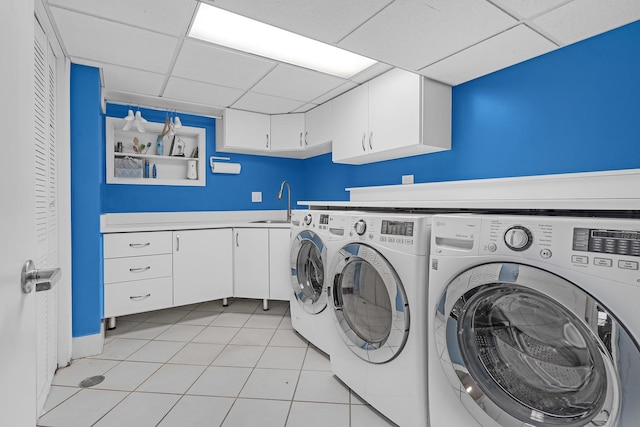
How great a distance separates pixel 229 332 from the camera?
247cm

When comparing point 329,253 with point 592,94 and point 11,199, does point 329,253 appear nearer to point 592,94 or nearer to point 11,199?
point 11,199

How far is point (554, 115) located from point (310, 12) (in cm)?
141

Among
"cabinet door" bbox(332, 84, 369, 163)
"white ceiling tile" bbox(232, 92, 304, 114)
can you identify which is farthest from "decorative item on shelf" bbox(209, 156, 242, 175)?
"cabinet door" bbox(332, 84, 369, 163)

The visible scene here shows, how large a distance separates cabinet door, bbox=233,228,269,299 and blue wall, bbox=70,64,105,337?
3.49 ft

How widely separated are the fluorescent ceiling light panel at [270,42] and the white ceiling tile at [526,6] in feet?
3.10

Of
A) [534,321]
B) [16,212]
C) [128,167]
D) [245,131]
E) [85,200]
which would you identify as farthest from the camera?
[245,131]

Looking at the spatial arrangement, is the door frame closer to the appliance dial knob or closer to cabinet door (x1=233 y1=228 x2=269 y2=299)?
cabinet door (x1=233 y1=228 x2=269 y2=299)

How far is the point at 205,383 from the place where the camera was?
1777 mm

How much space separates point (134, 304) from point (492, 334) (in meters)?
2.49

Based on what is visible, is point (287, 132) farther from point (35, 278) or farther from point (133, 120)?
point (35, 278)

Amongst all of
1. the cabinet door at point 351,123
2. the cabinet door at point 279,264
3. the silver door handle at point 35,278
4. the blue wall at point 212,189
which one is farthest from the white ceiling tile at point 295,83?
the silver door handle at point 35,278

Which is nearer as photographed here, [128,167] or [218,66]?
[218,66]

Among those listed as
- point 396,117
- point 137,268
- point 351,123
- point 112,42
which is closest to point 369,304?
point 396,117

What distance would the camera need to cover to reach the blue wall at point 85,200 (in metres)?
2.06
